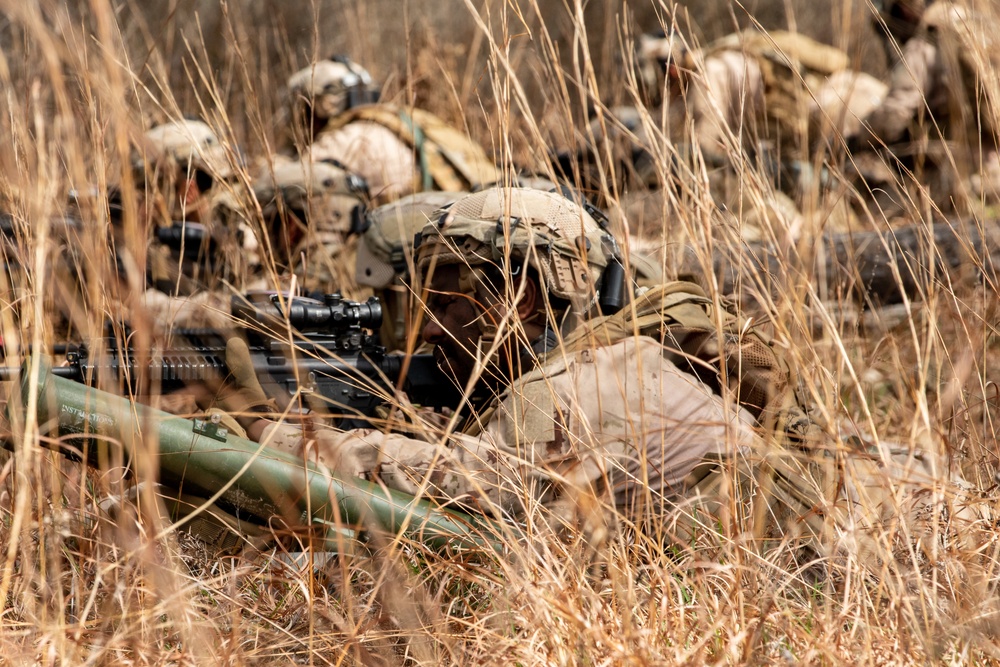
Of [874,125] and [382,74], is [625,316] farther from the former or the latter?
[382,74]

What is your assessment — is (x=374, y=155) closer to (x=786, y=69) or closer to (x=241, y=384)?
(x=241, y=384)

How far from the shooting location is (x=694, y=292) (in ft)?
8.80

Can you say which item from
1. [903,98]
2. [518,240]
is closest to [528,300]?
[518,240]

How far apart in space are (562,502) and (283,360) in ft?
3.53

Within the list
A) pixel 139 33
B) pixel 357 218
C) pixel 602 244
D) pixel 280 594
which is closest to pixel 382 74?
pixel 139 33

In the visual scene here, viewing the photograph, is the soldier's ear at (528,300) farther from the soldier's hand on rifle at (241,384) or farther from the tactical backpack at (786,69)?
the tactical backpack at (786,69)

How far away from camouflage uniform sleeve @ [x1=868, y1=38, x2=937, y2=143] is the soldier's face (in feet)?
15.5

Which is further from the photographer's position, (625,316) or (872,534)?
(625,316)

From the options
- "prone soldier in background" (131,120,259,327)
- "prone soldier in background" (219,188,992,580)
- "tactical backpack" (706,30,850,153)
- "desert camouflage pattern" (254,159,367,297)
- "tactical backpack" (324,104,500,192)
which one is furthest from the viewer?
"tactical backpack" (706,30,850,153)

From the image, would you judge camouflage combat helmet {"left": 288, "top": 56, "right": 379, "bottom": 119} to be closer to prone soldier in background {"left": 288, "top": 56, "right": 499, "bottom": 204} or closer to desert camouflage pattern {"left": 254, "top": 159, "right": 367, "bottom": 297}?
prone soldier in background {"left": 288, "top": 56, "right": 499, "bottom": 204}

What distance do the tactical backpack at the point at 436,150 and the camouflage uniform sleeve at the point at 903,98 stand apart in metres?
2.71

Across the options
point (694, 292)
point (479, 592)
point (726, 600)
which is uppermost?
point (694, 292)

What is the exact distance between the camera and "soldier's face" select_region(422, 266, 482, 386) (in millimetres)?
2771

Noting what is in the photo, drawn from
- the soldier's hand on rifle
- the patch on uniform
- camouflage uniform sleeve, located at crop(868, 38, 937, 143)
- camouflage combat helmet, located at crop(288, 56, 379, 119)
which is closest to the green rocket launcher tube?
the patch on uniform
